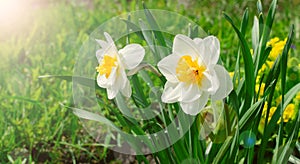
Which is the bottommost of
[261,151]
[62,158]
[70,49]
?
[62,158]

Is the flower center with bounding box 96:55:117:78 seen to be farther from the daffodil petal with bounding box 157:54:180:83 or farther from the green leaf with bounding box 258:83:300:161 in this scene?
the green leaf with bounding box 258:83:300:161

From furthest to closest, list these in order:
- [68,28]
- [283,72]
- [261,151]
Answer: [68,28] → [261,151] → [283,72]

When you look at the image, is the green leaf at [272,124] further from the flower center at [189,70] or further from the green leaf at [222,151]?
the flower center at [189,70]

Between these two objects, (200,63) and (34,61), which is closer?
(200,63)

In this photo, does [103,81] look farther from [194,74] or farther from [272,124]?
[272,124]

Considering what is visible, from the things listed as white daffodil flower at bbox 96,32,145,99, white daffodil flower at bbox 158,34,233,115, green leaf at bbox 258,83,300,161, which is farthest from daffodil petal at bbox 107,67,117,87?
green leaf at bbox 258,83,300,161

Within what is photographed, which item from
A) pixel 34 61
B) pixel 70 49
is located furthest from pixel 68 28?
pixel 34 61

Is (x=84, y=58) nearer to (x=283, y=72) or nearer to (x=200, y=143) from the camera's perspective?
(x=200, y=143)
